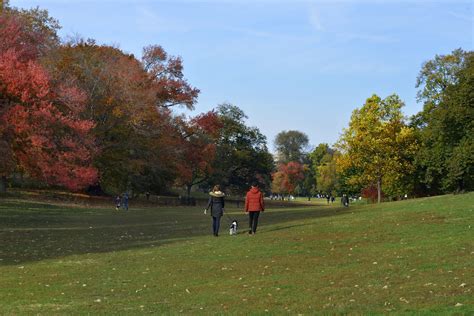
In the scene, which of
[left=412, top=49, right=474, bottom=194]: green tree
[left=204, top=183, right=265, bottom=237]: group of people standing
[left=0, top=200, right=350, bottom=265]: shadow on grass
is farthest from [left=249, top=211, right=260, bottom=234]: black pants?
[left=412, top=49, right=474, bottom=194]: green tree

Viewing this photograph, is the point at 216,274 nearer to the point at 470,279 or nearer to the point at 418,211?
the point at 470,279

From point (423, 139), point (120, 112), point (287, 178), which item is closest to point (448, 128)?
point (423, 139)

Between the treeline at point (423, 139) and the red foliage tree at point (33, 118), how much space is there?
29791 mm

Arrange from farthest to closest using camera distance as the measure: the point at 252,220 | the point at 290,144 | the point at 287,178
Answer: the point at 290,144 → the point at 287,178 → the point at 252,220

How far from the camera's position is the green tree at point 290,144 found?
15638 cm

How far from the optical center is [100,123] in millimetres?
51500

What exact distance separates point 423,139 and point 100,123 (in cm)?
3111

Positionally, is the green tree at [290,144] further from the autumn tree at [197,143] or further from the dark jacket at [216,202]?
the dark jacket at [216,202]

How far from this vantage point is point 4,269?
13477 millimetres

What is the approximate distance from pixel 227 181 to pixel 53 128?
178ft

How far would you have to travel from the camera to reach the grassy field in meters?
8.48

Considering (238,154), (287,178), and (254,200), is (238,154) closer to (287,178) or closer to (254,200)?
(287,178)

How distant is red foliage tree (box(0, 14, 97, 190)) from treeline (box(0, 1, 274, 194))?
69 millimetres

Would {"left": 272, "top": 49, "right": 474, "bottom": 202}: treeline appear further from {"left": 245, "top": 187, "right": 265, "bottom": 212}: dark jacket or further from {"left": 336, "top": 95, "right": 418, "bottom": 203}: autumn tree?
{"left": 245, "top": 187, "right": 265, "bottom": 212}: dark jacket
